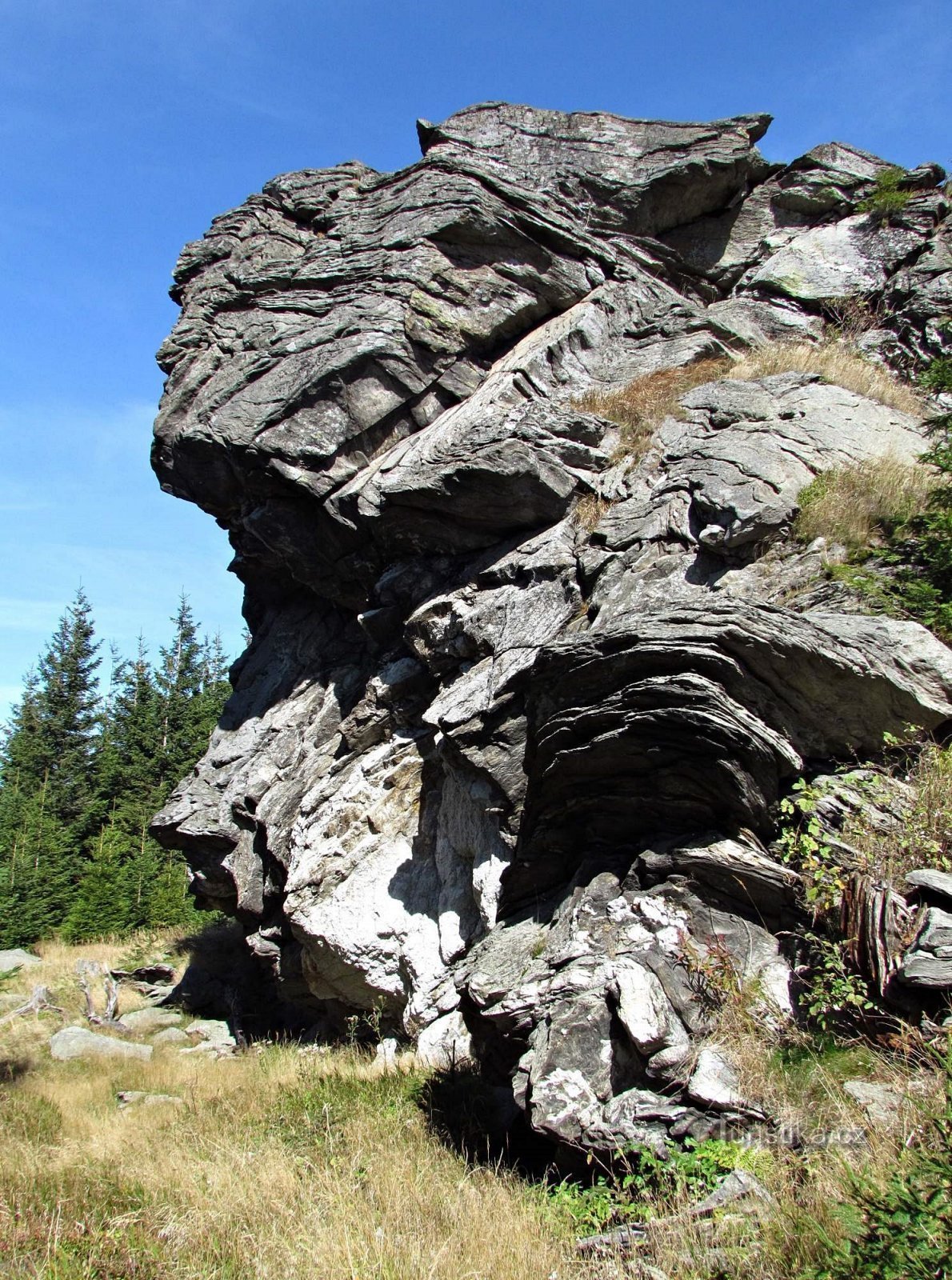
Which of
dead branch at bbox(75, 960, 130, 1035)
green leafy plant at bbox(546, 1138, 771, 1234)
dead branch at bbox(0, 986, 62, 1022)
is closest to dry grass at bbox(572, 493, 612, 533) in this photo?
green leafy plant at bbox(546, 1138, 771, 1234)

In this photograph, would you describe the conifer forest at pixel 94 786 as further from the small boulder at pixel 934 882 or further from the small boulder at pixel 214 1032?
the small boulder at pixel 934 882

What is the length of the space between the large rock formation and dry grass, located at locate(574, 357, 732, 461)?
31 cm

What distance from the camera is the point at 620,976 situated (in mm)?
6172

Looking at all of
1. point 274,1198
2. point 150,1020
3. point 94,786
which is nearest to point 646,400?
point 274,1198

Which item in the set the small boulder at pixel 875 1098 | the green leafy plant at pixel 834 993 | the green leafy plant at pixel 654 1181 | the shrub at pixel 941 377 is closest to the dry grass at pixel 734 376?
the shrub at pixel 941 377

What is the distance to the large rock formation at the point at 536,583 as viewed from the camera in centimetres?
682

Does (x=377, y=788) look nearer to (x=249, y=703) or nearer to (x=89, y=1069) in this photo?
(x=249, y=703)

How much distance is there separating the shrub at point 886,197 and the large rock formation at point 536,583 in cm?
22

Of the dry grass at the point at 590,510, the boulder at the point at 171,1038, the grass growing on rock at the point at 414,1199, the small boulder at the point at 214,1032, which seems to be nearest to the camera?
the grass growing on rock at the point at 414,1199

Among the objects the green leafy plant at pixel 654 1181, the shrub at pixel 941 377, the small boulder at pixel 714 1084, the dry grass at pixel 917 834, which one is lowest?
the green leafy plant at pixel 654 1181

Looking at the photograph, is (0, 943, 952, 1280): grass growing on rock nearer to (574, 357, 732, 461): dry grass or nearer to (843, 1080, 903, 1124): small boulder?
(843, 1080, 903, 1124): small boulder

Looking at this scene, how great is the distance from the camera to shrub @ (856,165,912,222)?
52.4 ft

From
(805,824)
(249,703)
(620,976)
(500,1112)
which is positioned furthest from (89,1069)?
(805,824)

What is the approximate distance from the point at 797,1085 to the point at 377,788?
8.44 meters
